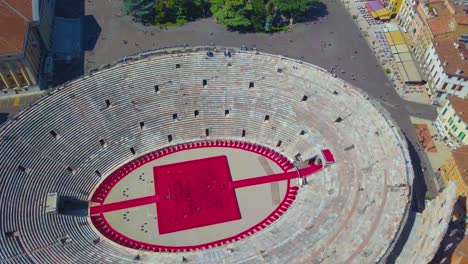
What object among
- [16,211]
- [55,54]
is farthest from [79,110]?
[55,54]

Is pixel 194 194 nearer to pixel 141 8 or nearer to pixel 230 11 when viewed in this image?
pixel 230 11

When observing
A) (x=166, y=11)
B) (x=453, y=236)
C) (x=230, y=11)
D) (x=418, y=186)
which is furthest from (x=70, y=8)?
(x=453, y=236)

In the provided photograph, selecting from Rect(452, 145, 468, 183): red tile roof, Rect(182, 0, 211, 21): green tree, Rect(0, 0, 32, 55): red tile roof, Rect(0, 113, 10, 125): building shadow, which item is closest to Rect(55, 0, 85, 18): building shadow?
Rect(0, 0, 32, 55): red tile roof

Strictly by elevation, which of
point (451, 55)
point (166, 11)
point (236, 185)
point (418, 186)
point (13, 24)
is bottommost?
point (418, 186)

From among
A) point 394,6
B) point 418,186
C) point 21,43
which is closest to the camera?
point 418,186

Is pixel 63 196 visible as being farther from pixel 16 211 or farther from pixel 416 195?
pixel 416 195

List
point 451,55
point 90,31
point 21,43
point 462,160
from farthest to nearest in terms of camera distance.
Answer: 1. point 90,31
2. point 451,55
3. point 21,43
4. point 462,160

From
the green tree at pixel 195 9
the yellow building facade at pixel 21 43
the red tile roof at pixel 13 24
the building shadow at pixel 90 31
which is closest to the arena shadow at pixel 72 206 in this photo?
the yellow building facade at pixel 21 43
